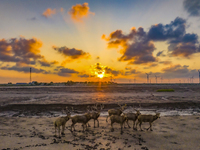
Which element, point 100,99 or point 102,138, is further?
point 100,99

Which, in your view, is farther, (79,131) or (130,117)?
(130,117)

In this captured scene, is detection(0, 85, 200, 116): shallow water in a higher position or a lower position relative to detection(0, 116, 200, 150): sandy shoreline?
higher

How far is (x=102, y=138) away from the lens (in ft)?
34.2

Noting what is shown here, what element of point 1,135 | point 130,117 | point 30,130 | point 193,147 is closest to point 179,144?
point 193,147

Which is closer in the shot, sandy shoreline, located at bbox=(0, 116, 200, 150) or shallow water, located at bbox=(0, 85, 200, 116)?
sandy shoreline, located at bbox=(0, 116, 200, 150)

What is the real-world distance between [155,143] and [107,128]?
4340 millimetres

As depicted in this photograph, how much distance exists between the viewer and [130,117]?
1314 centimetres

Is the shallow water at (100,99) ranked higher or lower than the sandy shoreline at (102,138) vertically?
higher

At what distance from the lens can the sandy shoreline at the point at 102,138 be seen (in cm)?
918

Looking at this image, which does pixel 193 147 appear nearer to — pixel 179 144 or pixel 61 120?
pixel 179 144

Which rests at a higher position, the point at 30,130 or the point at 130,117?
the point at 130,117

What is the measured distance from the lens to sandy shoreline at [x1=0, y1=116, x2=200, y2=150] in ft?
30.1

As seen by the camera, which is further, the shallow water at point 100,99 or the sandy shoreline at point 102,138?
the shallow water at point 100,99

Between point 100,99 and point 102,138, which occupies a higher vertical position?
point 100,99
